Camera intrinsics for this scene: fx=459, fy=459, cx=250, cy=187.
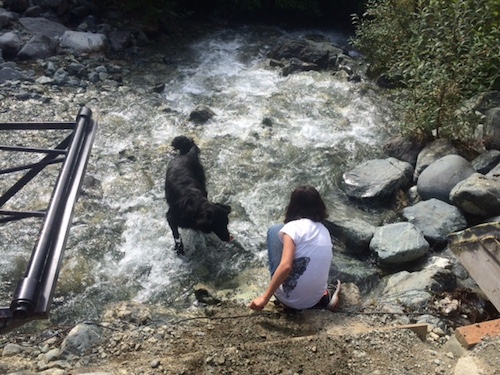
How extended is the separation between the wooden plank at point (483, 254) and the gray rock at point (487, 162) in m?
2.56

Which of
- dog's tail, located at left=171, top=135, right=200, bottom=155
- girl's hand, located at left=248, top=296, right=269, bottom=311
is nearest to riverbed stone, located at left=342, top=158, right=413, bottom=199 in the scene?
dog's tail, located at left=171, top=135, right=200, bottom=155

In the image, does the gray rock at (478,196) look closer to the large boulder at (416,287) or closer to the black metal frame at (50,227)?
the large boulder at (416,287)

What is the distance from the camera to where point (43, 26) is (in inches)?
372

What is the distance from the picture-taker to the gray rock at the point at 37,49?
8.79 m

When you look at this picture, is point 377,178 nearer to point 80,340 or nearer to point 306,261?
point 306,261

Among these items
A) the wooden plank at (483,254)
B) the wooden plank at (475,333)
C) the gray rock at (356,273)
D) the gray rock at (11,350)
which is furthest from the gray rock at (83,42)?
the wooden plank at (475,333)

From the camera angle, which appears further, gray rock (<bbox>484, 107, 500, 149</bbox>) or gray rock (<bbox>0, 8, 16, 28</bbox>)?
gray rock (<bbox>0, 8, 16, 28</bbox>)

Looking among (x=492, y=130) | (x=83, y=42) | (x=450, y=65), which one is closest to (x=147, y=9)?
(x=83, y=42)

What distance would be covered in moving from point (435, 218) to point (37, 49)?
7762 mm

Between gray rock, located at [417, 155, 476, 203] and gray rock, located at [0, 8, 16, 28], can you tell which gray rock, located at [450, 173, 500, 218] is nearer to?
gray rock, located at [417, 155, 476, 203]

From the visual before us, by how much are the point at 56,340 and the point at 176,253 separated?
6.28ft

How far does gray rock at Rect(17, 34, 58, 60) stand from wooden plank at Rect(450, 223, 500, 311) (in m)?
8.20

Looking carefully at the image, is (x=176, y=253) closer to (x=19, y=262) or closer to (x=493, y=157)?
(x=19, y=262)

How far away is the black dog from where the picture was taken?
5.11 m
